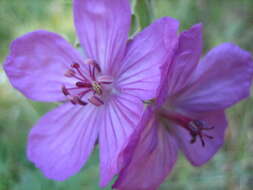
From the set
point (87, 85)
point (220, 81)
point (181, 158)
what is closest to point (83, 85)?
point (87, 85)

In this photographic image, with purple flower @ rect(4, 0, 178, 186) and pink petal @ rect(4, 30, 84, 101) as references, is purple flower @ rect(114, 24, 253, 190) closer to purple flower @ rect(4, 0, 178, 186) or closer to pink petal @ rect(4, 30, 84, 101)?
purple flower @ rect(4, 0, 178, 186)

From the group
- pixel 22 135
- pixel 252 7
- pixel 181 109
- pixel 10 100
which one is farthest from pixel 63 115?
pixel 252 7

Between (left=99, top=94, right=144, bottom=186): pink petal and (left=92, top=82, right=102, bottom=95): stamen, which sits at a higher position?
(left=92, top=82, right=102, bottom=95): stamen

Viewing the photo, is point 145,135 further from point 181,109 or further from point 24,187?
point 24,187

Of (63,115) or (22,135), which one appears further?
(22,135)

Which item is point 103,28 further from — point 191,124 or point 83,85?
point 191,124

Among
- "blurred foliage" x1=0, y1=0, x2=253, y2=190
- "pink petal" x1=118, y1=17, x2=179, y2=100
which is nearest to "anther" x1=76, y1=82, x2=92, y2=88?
"pink petal" x1=118, y1=17, x2=179, y2=100

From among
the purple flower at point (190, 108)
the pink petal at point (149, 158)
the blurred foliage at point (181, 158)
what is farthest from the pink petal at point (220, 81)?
the blurred foliage at point (181, 158)
